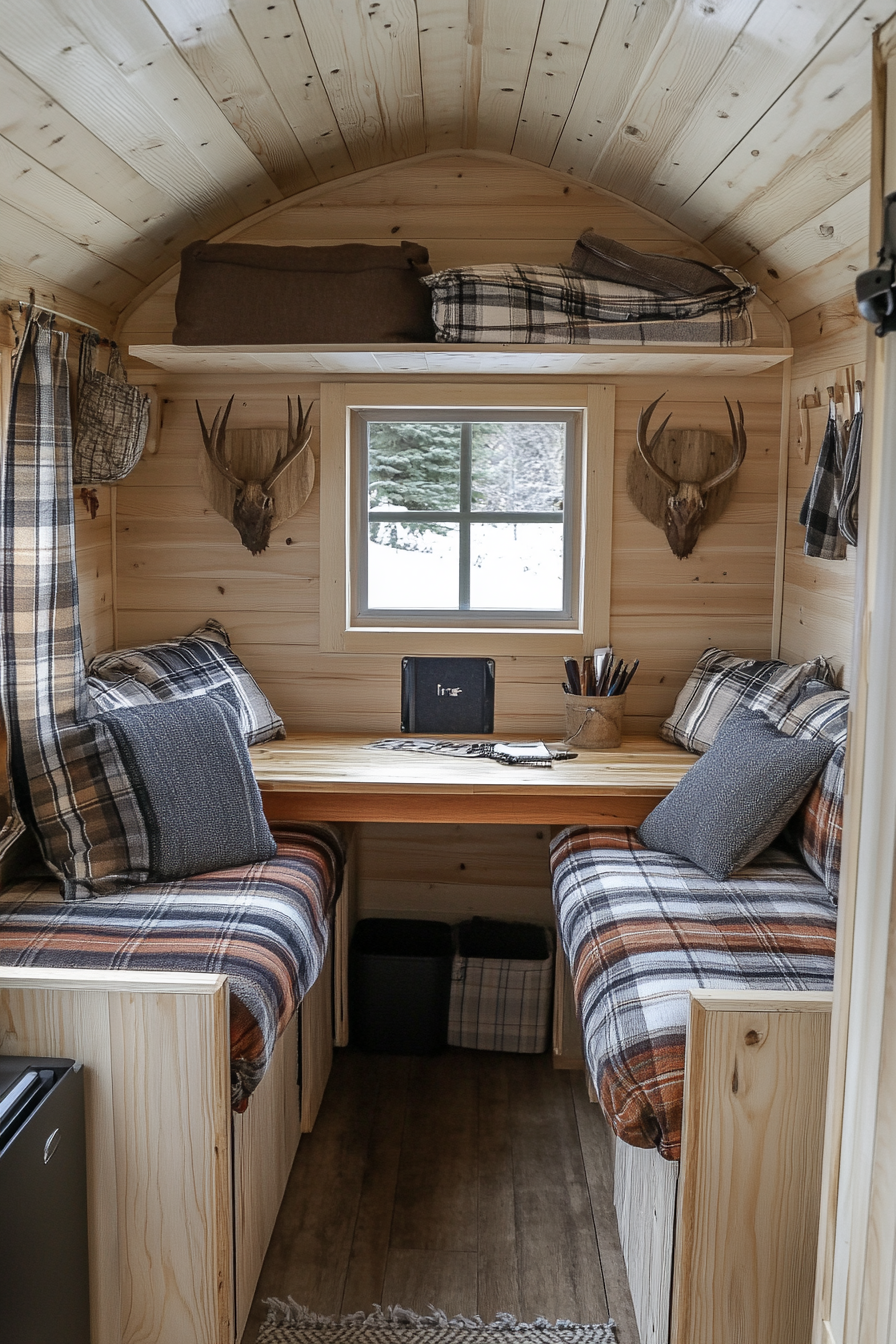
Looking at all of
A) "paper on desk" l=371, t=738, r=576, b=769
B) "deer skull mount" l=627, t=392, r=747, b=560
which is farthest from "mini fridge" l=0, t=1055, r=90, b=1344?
"deer skull mount" l=627, t=392, r=747, b=560

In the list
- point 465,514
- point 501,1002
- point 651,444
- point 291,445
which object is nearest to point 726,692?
point 651,444

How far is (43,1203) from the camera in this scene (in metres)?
1.55

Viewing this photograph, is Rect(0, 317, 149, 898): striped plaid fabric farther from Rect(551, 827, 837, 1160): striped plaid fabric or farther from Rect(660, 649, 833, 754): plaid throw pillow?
Rect(660, 649, 833, 754): plaid throw pillow

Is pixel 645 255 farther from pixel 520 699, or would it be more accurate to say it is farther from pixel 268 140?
pixel 520 699

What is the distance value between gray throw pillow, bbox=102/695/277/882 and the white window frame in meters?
0.82

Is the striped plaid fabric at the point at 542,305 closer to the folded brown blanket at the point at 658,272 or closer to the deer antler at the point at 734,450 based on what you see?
the folded brown blanket at the point at 658,272

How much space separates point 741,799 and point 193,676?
1456 millimetres

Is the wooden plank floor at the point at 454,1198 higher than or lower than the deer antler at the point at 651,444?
lower

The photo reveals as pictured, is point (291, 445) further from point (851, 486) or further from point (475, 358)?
point (851, 486)

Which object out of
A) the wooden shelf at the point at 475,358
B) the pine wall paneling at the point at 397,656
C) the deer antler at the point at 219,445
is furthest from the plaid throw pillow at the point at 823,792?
the deer antler at the point at 219,445

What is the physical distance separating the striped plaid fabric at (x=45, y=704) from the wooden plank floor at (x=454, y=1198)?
863 mm

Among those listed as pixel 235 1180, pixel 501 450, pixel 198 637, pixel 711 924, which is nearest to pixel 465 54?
pixel 501 450

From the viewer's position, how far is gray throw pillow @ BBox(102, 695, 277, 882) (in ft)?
7.70

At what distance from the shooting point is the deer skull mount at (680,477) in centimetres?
312
